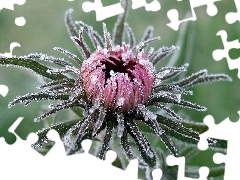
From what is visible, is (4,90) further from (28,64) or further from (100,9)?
(100,9)

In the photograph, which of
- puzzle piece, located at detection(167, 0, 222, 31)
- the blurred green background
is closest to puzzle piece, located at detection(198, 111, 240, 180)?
puzzle piece, located at detection(167, 0, 222, 31)

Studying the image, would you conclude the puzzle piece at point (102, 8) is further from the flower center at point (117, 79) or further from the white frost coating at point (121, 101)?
the white frost coating at point (121, 101)

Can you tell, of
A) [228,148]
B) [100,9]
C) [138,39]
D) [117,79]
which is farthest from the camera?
[138,39]

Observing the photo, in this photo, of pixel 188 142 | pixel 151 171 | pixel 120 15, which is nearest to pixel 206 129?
pixel 188 142

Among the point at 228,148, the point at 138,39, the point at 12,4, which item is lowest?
the point at 228,148

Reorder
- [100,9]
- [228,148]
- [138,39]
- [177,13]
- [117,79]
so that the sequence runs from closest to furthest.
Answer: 1. [117,79]
2. [228,148]
3. [100,9]
4. [177,13]
5. [138,39]
